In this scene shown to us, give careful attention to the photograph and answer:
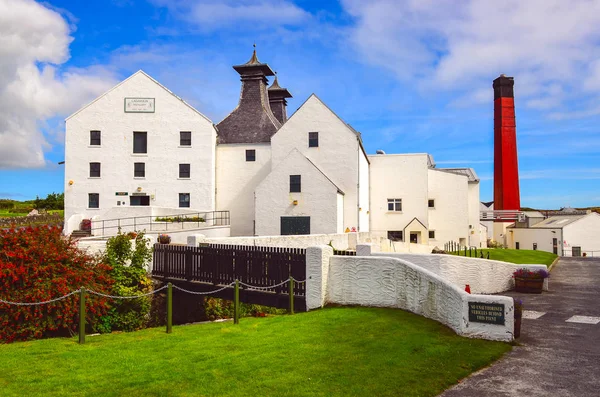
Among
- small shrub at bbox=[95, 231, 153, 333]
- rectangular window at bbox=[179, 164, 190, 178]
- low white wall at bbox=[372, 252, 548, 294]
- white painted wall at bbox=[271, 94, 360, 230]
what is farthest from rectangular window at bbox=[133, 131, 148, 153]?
low white wall at bbox=[372, 252, 548, 294]

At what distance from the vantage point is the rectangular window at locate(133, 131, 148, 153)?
41219 millimetres

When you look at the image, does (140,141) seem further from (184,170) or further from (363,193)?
(363,193)

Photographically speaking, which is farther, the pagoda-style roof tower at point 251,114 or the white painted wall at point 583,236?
the white painted wall at point 583,236

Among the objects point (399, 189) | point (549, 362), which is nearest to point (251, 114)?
point (399, 189)

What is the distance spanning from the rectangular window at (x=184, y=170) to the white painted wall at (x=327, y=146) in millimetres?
7529

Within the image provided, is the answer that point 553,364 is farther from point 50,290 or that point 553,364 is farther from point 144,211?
point 144,211

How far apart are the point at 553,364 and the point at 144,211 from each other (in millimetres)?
30973

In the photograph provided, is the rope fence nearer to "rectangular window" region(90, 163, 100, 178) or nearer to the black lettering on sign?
the black lettering on sign

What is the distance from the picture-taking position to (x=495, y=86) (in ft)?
192

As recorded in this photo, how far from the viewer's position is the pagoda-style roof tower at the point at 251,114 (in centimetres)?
4362

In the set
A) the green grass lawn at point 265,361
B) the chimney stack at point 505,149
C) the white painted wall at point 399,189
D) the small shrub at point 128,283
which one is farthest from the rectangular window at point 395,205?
the green grass lawn at point 265,361

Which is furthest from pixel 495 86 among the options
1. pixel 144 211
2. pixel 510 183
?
pixel 144 211

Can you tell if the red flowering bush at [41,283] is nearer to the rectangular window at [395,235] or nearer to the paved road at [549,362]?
the paved road at [549,362]

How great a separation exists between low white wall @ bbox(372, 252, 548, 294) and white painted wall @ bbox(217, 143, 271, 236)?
24.2 metres
